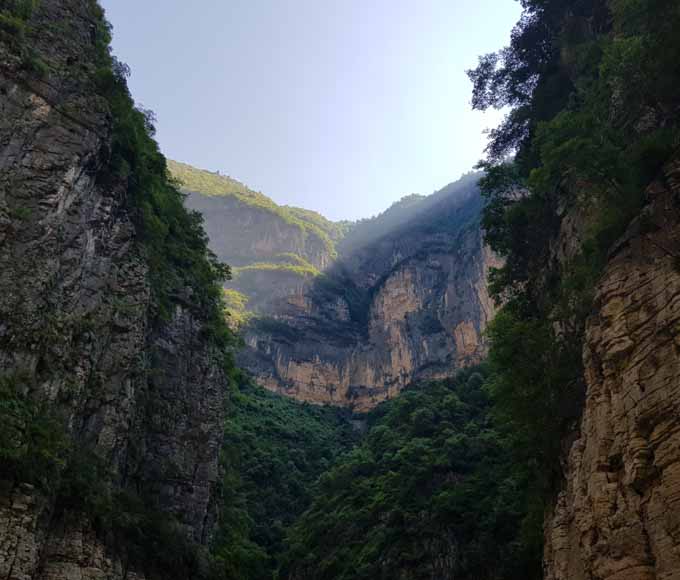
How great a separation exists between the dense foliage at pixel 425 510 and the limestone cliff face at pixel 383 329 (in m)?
25.4

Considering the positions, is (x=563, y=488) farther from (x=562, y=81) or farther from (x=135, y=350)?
(x=562, y=81)

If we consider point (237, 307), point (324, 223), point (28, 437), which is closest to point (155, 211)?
point (28, 437)

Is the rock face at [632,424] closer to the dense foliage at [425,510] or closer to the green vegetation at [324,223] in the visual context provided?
the dense foliage at [425,510]

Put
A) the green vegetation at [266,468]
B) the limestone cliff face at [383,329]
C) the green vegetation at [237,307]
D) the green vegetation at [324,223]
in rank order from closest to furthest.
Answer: the green vegetation at [266,468] → the limestone cliff face at [383,329] → the green vegetation at [237,307] → the green vegetation at [324,223]

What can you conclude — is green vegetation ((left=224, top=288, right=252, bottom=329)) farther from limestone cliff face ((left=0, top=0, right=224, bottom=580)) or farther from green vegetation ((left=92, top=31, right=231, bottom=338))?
limestone cliff face ((left=0, top=0, right=224, bottom=580))

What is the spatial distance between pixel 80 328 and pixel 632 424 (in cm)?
1306

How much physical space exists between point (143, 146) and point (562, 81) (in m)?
16.3

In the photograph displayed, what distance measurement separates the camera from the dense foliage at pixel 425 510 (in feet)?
81.3

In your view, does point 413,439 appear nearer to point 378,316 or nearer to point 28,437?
point 28,437

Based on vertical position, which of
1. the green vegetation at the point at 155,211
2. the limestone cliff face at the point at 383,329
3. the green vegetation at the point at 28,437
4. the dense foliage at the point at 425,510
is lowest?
the green vegetation at the point at 28,437

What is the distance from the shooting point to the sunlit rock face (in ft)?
224

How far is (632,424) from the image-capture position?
10.4 metres

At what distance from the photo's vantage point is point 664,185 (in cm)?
Answer: 1184

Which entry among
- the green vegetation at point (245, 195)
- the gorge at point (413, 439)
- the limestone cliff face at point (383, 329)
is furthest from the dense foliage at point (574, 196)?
the green vegetation at point (245, 195)
